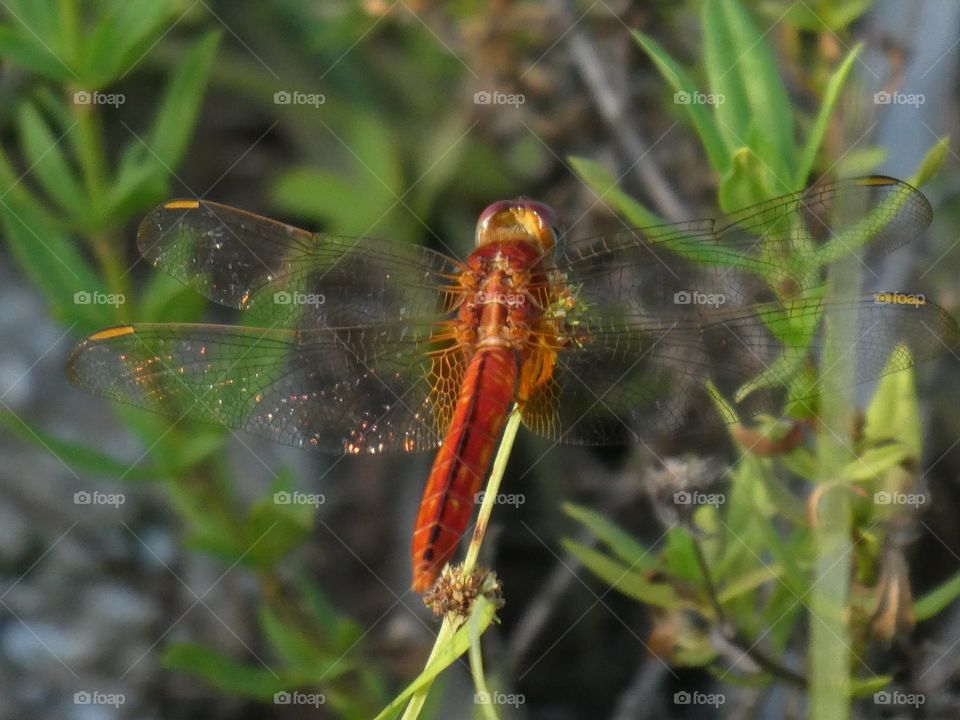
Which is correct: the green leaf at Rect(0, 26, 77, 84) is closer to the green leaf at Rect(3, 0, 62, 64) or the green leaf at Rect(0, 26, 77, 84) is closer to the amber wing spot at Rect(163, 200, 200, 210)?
the green leaf at Rect(3, 0, 62, 64)

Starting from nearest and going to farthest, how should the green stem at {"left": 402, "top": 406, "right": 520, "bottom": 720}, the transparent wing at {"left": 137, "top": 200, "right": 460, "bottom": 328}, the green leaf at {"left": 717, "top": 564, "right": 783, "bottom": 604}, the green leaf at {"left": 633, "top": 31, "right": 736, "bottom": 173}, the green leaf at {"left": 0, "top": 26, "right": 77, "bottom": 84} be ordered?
1. the green stem at {"left": 402, "top": 406, "right": 520, "bottom": 720}
2. the green leaf at {"left": 633, "top": 31, "right": 736, "bottom": 173}
3. the green leaf at {"left": 717, "top": 564, "right": 783, "bottom": 604}
4. the transparent wing at {"left": 137, "top": 200, "right": 460, "bottom": 328}
5. the green leaf at {"left": 0, "top": 26, "right": 77, "bottom": 84}

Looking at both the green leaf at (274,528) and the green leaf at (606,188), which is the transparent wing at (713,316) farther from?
the green leaf at (274,528)

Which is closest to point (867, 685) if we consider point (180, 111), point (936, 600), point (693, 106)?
point (936, 600)

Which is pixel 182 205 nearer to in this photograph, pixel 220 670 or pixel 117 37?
pixel 117 37

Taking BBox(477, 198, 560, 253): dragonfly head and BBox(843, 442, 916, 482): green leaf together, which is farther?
BBox(477, 198, 560, 253): dragonfly head

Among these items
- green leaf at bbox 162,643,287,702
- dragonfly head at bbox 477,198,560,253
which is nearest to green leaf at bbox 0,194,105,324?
green leaf at bbox 162,643,287,702

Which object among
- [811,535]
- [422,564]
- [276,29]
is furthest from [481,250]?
[276,29]
